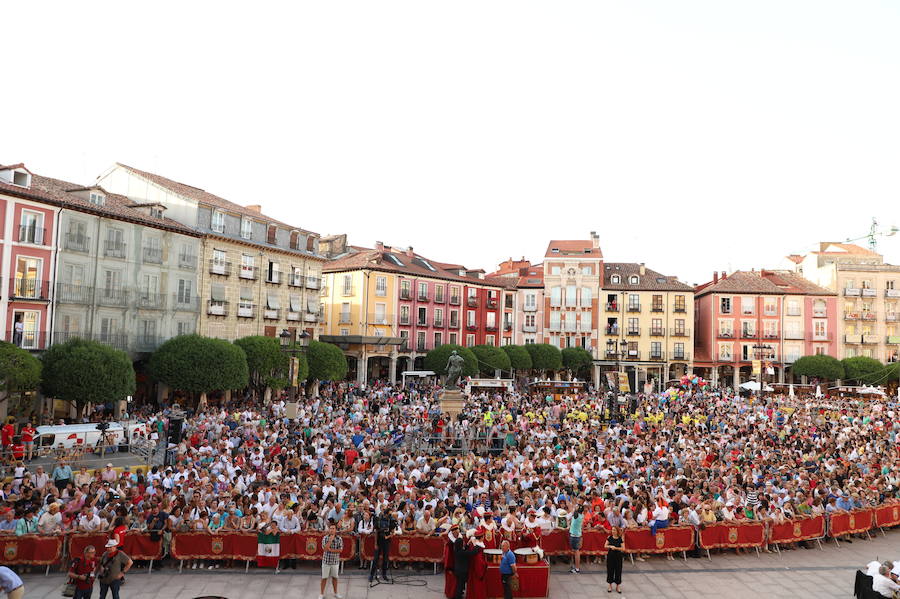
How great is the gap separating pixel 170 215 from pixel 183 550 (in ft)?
106

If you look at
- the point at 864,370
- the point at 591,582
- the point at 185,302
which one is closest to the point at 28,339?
the point at 185,302

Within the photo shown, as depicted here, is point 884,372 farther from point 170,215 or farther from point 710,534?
point 170,215

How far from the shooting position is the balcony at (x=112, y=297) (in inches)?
1421

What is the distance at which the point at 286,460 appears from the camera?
817 inches

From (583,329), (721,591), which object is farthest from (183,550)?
(583,329)

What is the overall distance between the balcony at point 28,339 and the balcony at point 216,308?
10647 mm

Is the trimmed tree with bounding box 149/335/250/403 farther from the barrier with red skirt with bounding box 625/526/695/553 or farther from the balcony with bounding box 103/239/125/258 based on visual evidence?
the barrier with red skirt with bounding box 625/526/695/553

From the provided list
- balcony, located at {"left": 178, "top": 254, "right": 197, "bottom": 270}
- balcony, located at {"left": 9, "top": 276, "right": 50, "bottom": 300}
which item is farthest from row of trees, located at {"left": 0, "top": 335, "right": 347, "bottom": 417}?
balcony, located at {"left": 178, "top": 254, "right": 197, "bottom": 270}

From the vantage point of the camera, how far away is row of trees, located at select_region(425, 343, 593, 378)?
56.4 m

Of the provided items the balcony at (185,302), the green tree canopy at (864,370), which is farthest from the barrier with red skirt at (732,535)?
the green tree canopy at (864,370)

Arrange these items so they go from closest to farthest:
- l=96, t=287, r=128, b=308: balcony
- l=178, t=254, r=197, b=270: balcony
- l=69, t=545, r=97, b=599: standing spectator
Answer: l=69, t=545, r=97, b=599: standing spectator, l=96, t=287, r=128, b=308: balcony, l=178, t=254, r=197, b=270: balcony

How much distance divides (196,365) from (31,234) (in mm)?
9820

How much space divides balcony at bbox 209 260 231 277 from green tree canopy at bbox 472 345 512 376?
73.8 feet

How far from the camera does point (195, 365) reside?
3528 cm
